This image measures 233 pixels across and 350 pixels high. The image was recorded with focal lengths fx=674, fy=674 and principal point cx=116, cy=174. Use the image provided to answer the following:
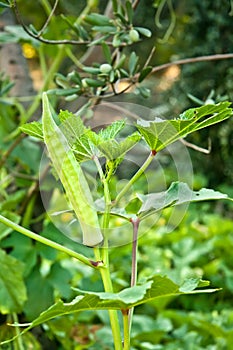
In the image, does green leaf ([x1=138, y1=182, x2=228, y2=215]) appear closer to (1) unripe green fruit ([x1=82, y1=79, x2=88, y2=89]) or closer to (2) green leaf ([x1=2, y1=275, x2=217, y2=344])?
(2) green leaf ([x1=2, y1=275, x2=217, y2=344])

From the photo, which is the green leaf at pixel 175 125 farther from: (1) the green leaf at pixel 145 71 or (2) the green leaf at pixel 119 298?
(1) the green leaf at pixel 145 71

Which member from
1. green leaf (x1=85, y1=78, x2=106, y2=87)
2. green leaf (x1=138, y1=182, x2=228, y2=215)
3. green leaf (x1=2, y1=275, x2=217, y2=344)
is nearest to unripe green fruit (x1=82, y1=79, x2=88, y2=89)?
green leaf (x1=85, y1=78, x2=106, y2=87)

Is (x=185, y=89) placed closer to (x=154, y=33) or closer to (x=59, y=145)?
(x=154, y=33)

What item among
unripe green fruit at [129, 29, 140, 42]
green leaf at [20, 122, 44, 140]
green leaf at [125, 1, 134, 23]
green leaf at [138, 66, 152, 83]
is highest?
green leaf at [20, 122, 44, 140]

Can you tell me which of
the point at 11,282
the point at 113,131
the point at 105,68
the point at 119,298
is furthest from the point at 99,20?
the point at 119,298

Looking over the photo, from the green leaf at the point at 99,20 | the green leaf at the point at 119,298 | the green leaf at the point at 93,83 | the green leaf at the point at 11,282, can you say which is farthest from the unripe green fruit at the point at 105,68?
the green leaf at the point at 119,298
